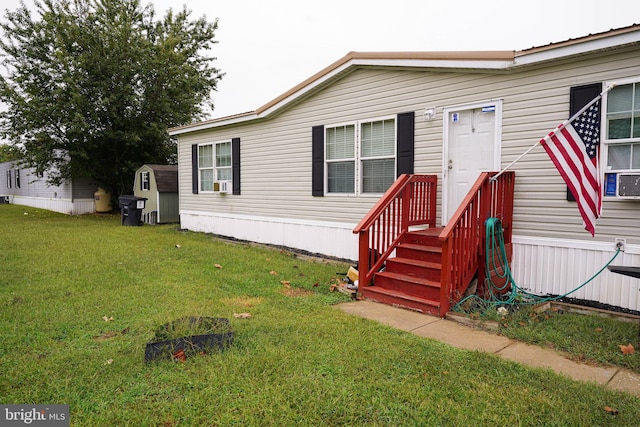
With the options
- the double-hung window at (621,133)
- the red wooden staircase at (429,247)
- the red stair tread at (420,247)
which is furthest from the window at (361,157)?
the double-hung window at (621,133)

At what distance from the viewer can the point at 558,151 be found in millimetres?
4188

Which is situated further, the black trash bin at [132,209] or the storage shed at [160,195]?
the storage shed at [160,195]

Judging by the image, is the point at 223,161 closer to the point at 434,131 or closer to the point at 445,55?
the point at 434,131

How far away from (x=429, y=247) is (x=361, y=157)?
2.32 meters

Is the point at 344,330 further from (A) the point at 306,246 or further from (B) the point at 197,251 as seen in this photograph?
(B) the point at 197,251

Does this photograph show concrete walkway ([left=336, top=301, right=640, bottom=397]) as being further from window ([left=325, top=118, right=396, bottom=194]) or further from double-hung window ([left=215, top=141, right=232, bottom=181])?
double-hung window ([left=215, top=141, right=232, bottom=181])

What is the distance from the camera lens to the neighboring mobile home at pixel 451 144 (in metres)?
4.53

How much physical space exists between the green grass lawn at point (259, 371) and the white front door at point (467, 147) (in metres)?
2.26

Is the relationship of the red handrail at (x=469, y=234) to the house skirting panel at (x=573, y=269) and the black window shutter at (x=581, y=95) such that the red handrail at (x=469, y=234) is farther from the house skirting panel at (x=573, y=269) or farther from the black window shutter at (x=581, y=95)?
the black window shutter at (x=581, y=95)

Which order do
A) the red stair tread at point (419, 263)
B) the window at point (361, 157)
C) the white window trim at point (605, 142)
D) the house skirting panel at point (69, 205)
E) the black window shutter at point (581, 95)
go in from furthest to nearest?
the house skirting panel at point (69, 205) → the window at point (361, 157) → the red stair tread at point (419, 263) → the black window shutter at point (581, 95) → the white window trim at point (605, 142)

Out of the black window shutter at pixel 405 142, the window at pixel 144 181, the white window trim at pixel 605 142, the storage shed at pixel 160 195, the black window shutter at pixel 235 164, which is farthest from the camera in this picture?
the window at pixel 144 181

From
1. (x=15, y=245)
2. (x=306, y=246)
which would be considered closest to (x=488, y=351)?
(x=306, y=246)

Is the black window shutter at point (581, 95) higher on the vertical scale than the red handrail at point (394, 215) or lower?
higher

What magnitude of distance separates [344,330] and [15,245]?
823 centimetres
